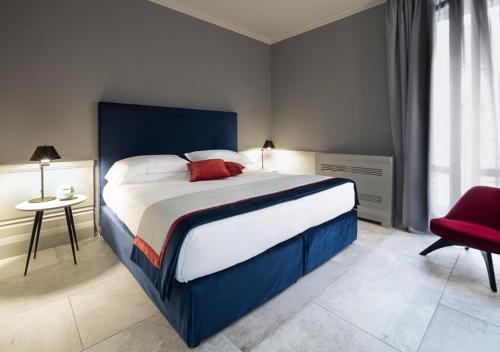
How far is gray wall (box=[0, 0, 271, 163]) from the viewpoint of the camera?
2.42 meters

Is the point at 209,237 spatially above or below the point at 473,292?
above

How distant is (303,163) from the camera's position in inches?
168

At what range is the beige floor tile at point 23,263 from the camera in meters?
→ 2.21

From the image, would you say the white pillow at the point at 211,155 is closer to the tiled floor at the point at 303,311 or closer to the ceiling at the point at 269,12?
the tiled floor at the point at 303,311

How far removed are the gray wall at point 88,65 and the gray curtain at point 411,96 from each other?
2.29 metres

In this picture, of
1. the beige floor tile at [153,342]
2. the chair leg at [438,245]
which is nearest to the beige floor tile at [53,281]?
the beige floor tile at [153,342]

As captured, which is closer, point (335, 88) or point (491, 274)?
point (491, 274)

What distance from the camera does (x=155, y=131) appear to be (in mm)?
3209

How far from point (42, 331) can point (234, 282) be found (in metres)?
1.16

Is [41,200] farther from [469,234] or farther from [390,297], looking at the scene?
[469,234]

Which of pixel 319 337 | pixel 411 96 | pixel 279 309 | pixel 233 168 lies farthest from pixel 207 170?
pixel 411 96

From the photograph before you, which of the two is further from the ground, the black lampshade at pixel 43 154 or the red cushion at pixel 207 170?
the black lampshade at pixel 43 154

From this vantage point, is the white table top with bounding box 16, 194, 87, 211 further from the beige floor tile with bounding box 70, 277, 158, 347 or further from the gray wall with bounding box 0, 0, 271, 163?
the beige floor tile with bounding box 70, 277, 158, 347

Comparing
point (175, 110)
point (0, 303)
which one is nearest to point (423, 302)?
point (0, 303)
